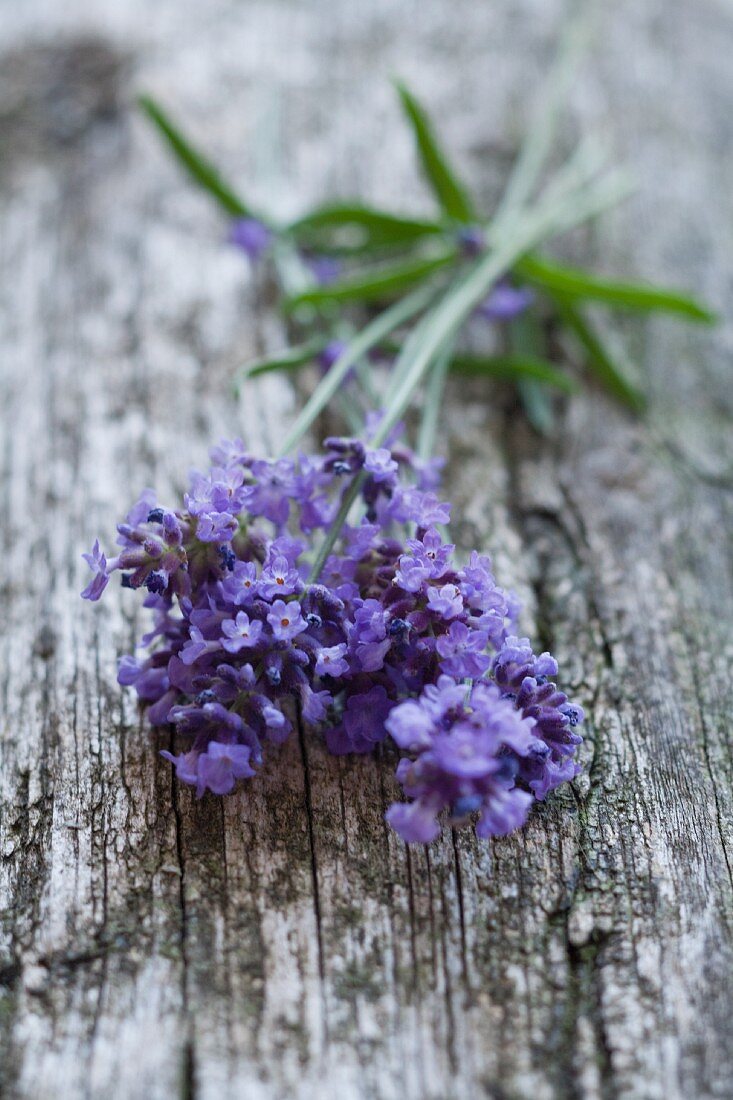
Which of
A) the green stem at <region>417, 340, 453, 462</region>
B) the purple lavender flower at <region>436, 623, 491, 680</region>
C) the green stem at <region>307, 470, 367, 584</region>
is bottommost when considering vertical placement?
the purple lavender flower at <region>436, 623, 491, 680</region>

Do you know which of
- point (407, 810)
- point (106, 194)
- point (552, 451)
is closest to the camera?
point (407, 810)

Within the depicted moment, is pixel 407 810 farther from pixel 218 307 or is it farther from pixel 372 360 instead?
pixel 218 307

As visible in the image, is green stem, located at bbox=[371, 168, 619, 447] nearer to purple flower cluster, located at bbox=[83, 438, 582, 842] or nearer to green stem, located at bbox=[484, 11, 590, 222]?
green stem, located at bbox=[484, 11, 590, 222]

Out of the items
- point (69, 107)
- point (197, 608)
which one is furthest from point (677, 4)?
point (197, 608)

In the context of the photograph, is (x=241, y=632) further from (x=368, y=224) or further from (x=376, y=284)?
(x=368, y=224)

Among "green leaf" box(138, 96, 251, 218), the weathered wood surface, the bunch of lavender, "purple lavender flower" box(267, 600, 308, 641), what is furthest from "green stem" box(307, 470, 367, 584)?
"green leaf" box(138, 96, 251, 218)

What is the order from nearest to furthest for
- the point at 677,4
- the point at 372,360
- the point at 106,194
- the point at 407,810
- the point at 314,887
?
1. the point at 407,810
2. the point at 314,887
3. the point at 372,360
4. the point at 106,194
5. the point at 677,4

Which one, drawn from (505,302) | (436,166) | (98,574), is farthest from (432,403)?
(98,574)

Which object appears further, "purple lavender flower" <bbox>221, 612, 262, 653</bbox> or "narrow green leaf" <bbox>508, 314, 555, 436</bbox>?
"narrow green leaf" <bbox>508, 314, 555, 436</bbox>
